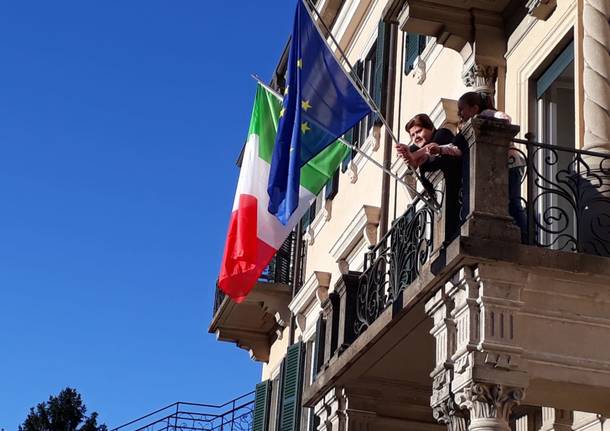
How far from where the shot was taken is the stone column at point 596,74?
10781 mm

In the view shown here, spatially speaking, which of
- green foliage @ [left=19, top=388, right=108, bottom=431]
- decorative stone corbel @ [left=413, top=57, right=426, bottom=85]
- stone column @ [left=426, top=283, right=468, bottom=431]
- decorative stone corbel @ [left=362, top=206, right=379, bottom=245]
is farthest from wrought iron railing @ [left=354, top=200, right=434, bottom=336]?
green foliage @ [left=19, top=388, right=108, bottom=431]

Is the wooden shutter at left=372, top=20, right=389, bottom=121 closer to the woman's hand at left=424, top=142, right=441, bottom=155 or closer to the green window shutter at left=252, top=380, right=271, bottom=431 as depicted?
the green window shutter at left=252, top=380, right=271, bottom=431

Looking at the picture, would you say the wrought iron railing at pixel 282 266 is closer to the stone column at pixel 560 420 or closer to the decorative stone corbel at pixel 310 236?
the decorative stone corbel at pixel 310 236

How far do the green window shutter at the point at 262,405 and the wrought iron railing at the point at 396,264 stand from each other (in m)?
9.29

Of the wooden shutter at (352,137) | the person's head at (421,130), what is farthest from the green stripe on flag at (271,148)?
Answer: the person's head at (421,130)

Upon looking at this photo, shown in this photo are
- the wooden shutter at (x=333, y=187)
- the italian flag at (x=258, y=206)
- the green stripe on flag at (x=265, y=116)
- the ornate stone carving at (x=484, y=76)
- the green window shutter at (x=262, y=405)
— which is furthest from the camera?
the green window shutter at (x=262, y=405)

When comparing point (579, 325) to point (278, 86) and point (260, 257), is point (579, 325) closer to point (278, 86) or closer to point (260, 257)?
point (260, 257)

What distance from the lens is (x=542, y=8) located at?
12234mm

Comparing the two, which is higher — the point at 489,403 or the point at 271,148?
the point at 271,148

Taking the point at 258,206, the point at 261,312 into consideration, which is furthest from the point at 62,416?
the point at 258,206

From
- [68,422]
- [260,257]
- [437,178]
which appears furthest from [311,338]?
[68,422]

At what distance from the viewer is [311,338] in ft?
61.1

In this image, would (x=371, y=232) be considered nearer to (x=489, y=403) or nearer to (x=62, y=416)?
(x=489, y=403)

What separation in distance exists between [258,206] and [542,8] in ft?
11.3
